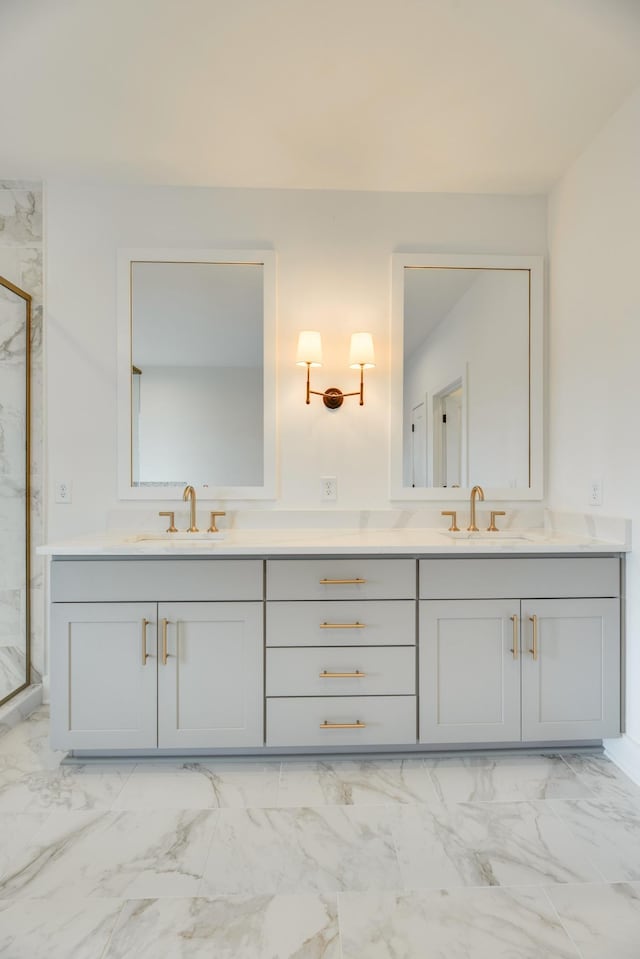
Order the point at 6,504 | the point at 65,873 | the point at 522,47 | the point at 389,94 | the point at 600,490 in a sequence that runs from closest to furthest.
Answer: the point at 65,873, the point at 522,47, the point at 389,94, the point at 600,490, the point at 6,504

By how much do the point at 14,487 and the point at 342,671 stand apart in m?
1.67

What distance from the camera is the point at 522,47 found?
1674 millimetres

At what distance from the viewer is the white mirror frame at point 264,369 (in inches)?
94.6

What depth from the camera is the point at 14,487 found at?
2.39m

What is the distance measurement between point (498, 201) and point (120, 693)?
2.65 meters

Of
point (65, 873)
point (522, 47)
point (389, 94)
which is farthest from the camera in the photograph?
point (389, 94)

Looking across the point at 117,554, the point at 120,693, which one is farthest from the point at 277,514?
the point at 120,693

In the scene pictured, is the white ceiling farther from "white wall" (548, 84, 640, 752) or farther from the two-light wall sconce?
the two-light wall sconce

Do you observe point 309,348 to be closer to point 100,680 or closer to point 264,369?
point 264,369

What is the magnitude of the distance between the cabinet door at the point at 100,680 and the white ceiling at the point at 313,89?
1833 millimetres

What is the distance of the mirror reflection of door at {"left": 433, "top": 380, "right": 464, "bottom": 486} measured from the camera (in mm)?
2459

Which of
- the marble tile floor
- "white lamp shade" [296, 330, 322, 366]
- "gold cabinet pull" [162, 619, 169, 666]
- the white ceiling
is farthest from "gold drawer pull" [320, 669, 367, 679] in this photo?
the white ceiling

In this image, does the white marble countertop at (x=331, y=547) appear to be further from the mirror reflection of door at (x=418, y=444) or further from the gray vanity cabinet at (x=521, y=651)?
the mirror reflection of door at (x=418, y=444)

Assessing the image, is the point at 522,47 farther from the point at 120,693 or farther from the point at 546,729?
the point at 120,693
